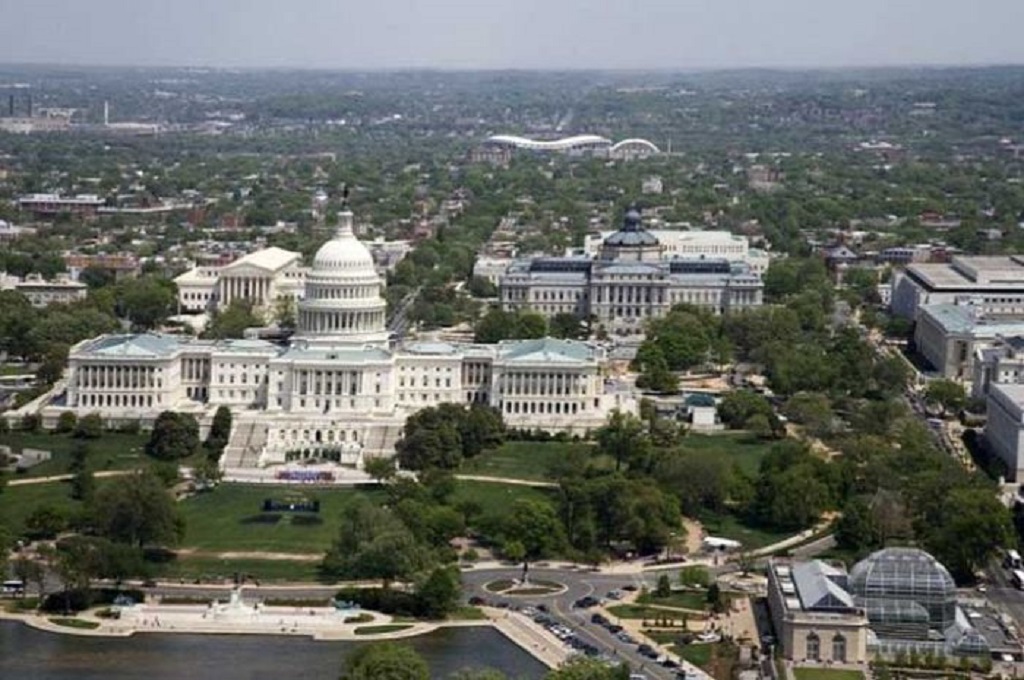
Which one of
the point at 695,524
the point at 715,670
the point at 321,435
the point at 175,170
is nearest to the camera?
the point at 715,670

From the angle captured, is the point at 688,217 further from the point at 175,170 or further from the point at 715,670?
the point at 715,670

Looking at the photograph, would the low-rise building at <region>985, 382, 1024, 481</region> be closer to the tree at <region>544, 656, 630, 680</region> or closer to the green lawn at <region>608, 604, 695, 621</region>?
the green lawn at <region>608, 604, 695, 621</region>

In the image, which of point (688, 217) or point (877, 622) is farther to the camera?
point (688, 217)

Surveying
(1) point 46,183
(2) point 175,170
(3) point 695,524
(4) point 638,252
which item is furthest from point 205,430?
(2) point 175,170

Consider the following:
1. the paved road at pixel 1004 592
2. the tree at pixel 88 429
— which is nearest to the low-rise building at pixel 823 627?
the paved road at pixel 1004 592

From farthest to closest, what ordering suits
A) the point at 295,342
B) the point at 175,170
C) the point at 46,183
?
the point at 175,170, the point at 46,183, the point at 295,342

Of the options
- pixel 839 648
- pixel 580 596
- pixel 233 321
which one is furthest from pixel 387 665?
pixel 233 321
